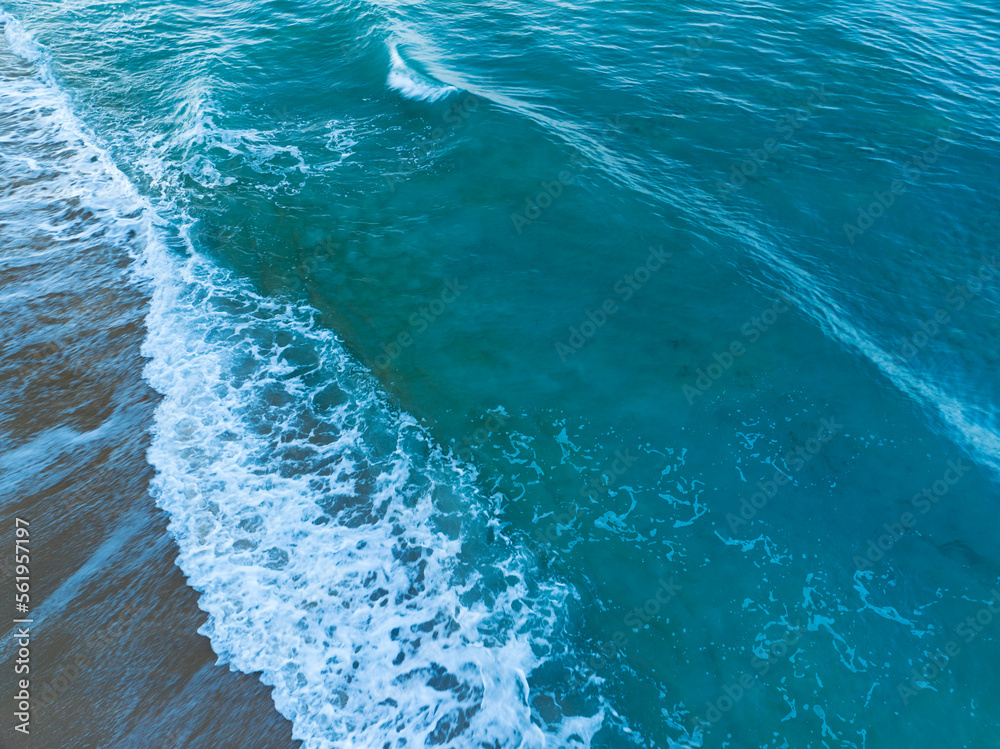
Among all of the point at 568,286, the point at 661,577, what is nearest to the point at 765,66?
the point at 568,286

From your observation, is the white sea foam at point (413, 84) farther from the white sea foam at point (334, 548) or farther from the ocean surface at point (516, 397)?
the white sea foam at point (334, 548)

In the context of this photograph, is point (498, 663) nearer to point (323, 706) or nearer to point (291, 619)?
point (323, 706)

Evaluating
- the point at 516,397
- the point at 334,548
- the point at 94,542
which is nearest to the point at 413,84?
the point at 516,397

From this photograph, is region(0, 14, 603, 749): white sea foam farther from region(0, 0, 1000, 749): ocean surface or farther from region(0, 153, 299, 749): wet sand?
region(0, 153, 299, 749): wet sand

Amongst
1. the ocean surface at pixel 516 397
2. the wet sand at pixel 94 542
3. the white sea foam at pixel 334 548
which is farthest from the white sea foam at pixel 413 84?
the wet sand at pixel 94 542

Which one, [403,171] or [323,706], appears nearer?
[323,706]

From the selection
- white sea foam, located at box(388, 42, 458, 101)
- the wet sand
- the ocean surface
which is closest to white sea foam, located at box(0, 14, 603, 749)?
the ocean surface
